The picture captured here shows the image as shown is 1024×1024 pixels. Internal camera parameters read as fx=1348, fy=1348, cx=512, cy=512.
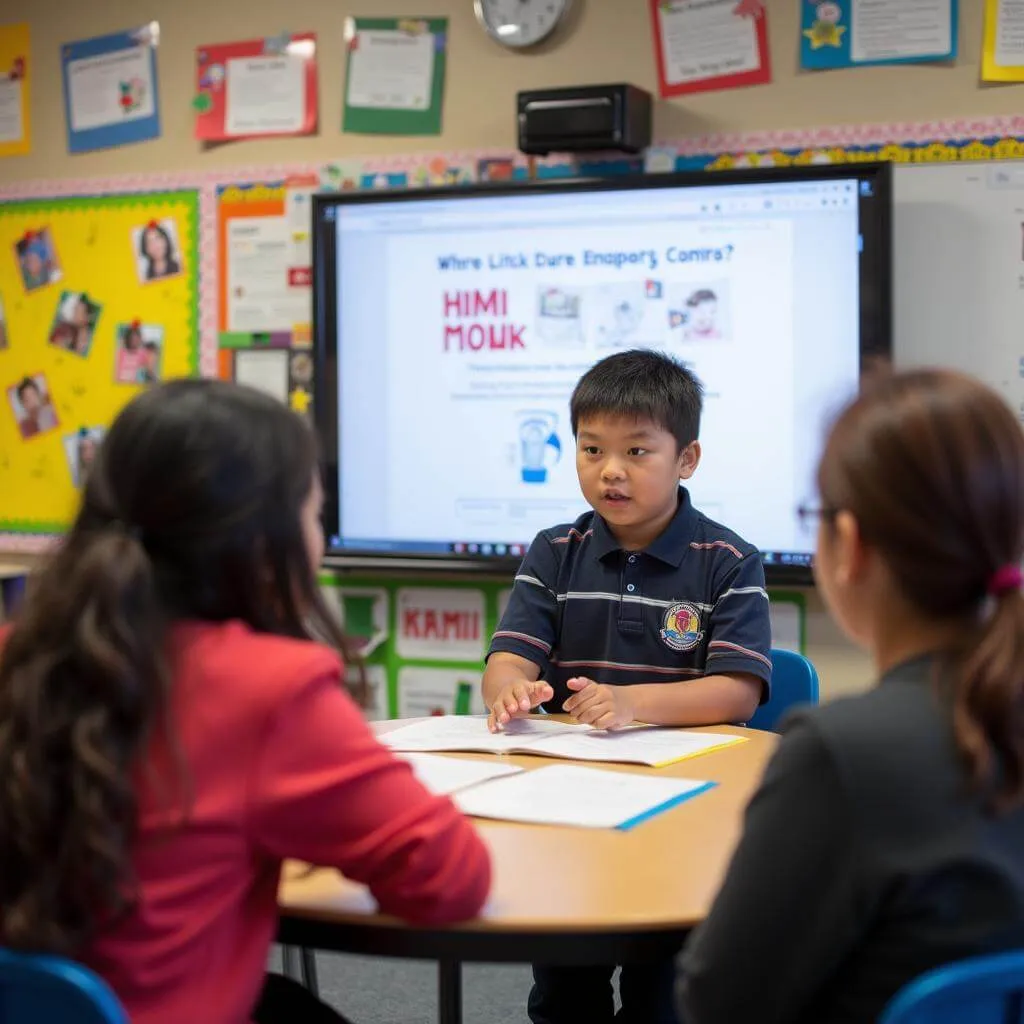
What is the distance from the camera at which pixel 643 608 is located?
7.04 ft

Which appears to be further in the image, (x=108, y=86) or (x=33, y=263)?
(x=33, y=263)

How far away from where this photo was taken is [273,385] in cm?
366

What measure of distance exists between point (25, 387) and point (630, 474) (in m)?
2.47

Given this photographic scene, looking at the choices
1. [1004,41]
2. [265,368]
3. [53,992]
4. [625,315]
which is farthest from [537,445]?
[53,992]

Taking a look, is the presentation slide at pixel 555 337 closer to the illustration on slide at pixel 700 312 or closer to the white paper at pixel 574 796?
the illustration on slide at pixel 700 312

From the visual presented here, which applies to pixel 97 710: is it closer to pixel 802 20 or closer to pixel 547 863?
pixel 547 863

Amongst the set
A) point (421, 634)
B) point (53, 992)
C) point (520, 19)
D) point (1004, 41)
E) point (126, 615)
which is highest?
point (520, 19)

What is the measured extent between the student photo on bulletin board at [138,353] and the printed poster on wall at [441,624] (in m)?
0.99

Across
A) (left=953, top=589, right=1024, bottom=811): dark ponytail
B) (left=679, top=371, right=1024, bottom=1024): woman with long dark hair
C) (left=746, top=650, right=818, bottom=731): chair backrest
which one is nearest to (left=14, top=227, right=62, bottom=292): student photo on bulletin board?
(left=746, top=650, right=818, bottom=731): chair backrest

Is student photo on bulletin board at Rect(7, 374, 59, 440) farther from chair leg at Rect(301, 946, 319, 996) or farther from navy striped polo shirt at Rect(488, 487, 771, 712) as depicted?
navy striped polo shirt at Rect(488, 487, 771, 712)

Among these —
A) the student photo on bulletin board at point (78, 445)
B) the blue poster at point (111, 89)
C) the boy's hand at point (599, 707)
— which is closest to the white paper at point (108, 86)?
the blue poster at point (111, 89)

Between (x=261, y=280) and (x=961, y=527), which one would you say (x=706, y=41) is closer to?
(x=261, y=280)

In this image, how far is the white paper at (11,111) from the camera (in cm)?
394

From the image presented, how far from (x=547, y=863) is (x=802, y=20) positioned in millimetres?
2434
